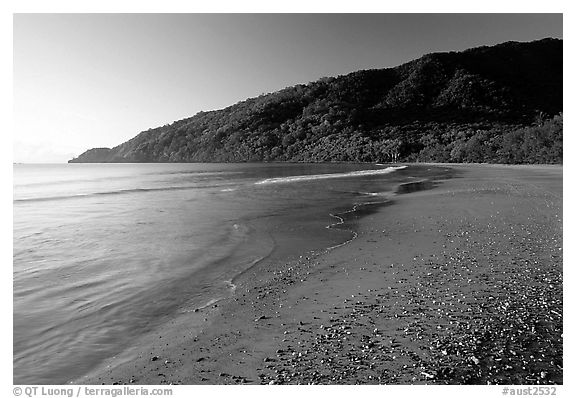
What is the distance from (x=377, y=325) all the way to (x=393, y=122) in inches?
4688

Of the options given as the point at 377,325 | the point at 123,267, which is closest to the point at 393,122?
the point at 123,267

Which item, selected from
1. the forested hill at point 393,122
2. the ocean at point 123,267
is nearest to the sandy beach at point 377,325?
the ocean at point 123,267

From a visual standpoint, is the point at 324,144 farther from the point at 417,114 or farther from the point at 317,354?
the point at 317,354

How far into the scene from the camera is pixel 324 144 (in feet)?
440

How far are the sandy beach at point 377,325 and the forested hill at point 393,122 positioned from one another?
128ft

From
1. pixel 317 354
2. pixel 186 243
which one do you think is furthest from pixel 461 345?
pixel 186 243

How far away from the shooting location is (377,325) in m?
5.14

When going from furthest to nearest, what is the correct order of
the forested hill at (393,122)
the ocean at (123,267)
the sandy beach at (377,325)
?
the forested hill at (393,122), the ocean at (123,267), the sandy beach at (377,325)

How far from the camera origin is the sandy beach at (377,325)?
4.21 metres

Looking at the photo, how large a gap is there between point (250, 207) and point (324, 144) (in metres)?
117

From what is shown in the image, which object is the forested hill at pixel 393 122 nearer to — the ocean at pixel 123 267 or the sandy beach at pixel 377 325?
the ocean at pixel 123 267
